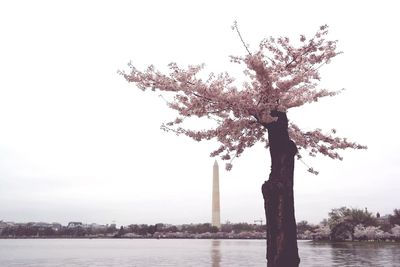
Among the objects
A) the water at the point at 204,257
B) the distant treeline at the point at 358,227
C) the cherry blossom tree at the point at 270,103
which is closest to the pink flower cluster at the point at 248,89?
the cherry blossom tree at the point at 270,103

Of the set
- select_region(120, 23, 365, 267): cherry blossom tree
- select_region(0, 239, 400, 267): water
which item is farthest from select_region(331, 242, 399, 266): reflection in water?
select_region(120, 23, 365, 267): cherry blossom tree

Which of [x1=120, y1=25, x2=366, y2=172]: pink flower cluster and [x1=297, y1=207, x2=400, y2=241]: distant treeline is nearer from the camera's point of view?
[x1=120, y1=25, x2=366, y2=172]: pink flower cluster

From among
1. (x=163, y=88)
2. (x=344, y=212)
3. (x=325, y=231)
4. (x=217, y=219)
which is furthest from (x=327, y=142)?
(x=217, y=219)

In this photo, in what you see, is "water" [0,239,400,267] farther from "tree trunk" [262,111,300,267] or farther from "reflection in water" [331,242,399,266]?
"tree trunk" [262,111,300,267]

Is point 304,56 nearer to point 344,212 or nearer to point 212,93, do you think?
point 212,93

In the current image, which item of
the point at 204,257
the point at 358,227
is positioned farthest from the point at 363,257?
the point at 358,227

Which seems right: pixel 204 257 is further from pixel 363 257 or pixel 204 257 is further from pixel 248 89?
pixel 248 89

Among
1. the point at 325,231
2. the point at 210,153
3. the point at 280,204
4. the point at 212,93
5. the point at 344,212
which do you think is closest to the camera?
the point at 280,204

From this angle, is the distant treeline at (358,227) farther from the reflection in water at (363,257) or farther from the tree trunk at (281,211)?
the tree trunk at (281,211)

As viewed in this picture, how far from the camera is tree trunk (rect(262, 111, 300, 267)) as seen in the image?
9328mm

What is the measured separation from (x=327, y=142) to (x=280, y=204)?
3.49 meters

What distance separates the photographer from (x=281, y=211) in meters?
9.52

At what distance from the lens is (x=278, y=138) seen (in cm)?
1042

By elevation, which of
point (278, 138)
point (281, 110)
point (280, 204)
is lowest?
point (280, 204)
